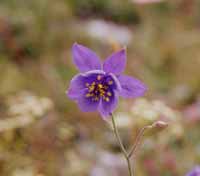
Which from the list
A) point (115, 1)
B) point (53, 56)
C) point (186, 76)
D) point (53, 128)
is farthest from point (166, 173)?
point (115, 1)

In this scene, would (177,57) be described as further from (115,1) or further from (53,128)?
(53,128)

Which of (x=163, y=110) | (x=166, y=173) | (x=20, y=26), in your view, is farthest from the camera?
(x=20, y=26)

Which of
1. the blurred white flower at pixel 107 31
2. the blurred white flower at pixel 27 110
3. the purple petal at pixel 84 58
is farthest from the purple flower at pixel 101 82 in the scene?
the blurred white flower at pixel 107 31

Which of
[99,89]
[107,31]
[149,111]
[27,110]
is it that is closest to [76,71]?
[107,31]

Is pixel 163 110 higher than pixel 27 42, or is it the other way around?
pixel 163 110

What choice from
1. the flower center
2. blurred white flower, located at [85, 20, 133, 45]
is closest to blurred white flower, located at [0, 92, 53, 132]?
the flower center

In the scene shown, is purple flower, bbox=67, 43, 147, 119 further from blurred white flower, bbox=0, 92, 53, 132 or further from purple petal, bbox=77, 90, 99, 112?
blurred white flower, bbox=0, 92, 53, 132

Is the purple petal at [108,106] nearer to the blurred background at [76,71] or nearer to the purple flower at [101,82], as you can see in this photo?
the purple flower at [101,82]
